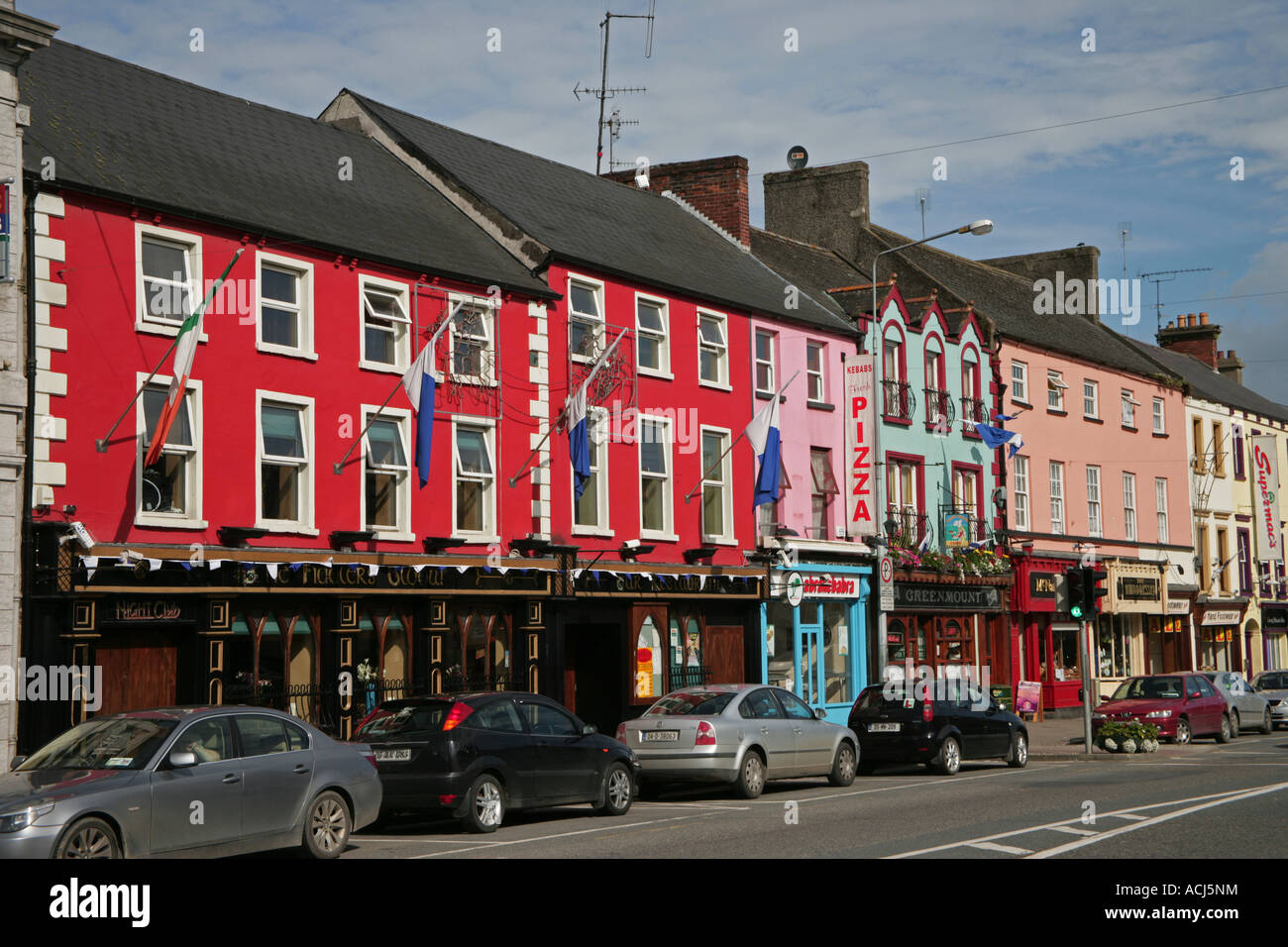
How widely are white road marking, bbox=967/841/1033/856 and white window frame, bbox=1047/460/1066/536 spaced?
29834mm

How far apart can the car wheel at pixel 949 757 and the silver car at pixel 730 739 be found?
126 inches

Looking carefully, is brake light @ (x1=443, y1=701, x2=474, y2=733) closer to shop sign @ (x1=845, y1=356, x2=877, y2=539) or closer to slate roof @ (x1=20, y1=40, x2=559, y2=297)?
slate roof @ (x1=20, y1=40, x2=559, y2=297)

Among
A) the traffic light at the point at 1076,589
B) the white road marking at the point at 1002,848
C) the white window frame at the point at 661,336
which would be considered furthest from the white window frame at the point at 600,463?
the white road marking at the point at 1002,848

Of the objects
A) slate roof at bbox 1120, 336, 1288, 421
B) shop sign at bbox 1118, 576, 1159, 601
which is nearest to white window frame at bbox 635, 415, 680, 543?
shop sign at bbox 1118, 576, 1159, 601

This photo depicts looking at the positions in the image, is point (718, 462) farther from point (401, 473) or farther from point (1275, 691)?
point (1275, 691)

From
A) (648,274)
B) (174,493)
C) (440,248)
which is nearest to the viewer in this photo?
(174,493)

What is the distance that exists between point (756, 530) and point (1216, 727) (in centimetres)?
1076

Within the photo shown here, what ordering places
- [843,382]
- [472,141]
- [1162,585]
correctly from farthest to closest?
1. [1162,585]
2. [843,382]
3. [472,141]

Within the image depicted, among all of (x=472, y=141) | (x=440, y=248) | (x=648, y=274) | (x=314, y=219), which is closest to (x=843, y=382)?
(x=648, y=274)

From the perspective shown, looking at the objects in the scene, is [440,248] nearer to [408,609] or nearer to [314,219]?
[314,219]

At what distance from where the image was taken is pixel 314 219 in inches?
938

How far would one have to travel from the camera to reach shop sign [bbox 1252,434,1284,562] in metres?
54.1

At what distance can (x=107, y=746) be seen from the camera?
1348cm

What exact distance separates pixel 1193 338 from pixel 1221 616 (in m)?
14.6
